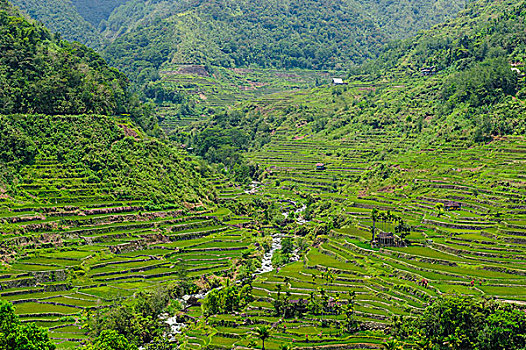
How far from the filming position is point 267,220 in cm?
11600

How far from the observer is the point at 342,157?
140375mm

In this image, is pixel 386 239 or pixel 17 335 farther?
pixel 386 239

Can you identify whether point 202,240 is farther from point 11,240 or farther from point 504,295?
point 504,295

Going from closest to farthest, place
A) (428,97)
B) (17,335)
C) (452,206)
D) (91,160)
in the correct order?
(17,335)
(452,206)
(91,160)
(428,97)

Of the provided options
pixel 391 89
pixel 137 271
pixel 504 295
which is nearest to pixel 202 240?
pixel 137 271

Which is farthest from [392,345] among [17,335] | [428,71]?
[428,71]

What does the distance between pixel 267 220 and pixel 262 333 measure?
5213 centimetres

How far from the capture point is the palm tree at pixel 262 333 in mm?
64375

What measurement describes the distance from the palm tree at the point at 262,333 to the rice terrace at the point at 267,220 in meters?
1.09

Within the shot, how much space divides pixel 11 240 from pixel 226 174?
241 feet

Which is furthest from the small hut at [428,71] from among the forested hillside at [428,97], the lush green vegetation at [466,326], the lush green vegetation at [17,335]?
Answer: the lush green vegetation at [17,335]

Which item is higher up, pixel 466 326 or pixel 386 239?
pixel 386 239

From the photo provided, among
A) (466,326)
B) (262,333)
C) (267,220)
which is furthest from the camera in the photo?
(267,220)

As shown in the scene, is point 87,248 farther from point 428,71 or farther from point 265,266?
point 428,71
